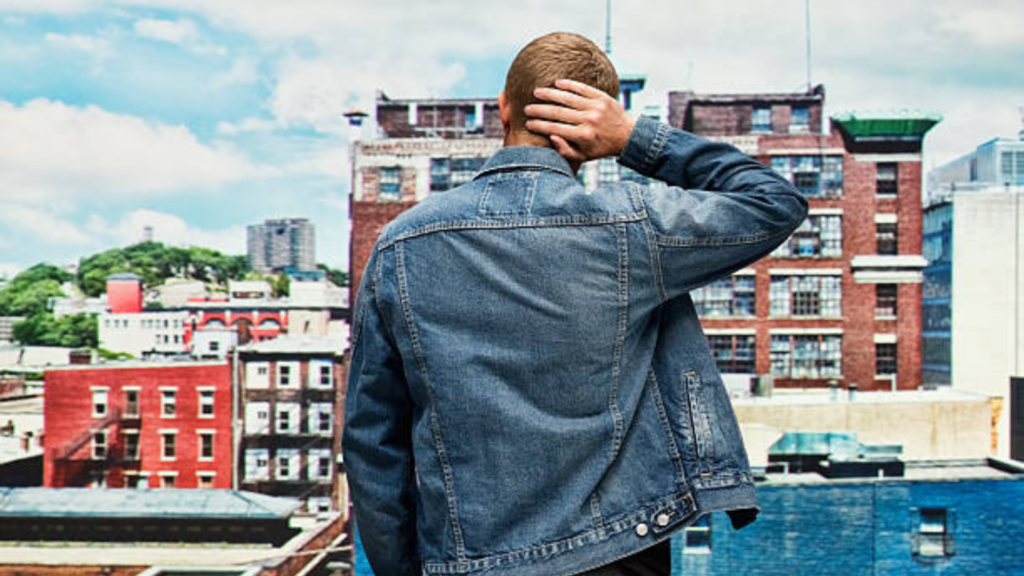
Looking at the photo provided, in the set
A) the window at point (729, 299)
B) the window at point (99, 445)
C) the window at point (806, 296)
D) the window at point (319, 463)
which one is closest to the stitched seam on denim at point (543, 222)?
the window at point (99, 445)

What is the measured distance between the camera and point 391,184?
13.0 meters

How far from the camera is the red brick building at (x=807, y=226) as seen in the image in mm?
12938

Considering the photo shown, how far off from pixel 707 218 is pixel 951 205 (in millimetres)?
13696

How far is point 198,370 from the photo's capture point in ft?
39.7

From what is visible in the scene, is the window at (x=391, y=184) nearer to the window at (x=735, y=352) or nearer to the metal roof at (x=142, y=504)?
the metal roof at (x=142, y=504)

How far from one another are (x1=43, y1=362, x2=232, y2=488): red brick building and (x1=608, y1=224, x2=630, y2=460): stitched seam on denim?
11.3 metres

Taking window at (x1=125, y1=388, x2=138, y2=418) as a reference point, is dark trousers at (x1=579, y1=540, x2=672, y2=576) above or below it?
above

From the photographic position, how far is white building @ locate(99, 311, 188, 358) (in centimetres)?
1085

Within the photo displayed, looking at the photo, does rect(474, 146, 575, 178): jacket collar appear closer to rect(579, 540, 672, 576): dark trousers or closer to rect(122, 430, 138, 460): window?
rect(579, 540, 672, 576): dark trousers

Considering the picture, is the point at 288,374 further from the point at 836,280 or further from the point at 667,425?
the point at 667,425

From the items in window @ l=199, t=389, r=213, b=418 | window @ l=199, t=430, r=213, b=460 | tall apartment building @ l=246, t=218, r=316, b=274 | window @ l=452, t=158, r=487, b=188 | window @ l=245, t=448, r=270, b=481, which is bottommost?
window @ l=245, t=448, r=270, b=481

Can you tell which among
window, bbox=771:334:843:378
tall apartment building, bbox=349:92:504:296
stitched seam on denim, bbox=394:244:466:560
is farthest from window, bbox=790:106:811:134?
stitched seam on denim, bbox=394:244:466:560

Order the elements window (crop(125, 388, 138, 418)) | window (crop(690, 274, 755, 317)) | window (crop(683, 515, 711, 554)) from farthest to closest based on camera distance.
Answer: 1. window (crop(690, 274, 755, 317))
2. window (crop(683, 515, 711, 554))
3. window (crop(125, 388, 138, 418))

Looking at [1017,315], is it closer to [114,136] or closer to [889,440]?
[889,440]
